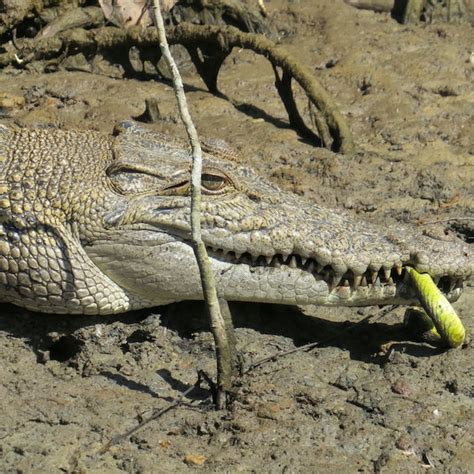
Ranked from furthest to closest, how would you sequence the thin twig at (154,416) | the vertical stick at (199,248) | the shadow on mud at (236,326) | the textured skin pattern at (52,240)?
the shadow on mud at (236,326), the textured skin pattern at (52,240), the thin twig at (154,416), the vertical stick at (199,248)

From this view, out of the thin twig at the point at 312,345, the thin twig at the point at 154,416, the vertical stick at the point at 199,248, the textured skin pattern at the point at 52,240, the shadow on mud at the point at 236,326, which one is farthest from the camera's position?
the shadow on mud at the point at 236,326

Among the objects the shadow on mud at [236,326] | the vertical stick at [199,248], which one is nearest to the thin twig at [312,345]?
the shadow on mud at [236,326]

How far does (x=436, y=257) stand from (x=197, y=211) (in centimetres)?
139

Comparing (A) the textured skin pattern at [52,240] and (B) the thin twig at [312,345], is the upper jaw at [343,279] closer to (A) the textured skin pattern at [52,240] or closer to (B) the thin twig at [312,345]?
(B) the thin twig at [312,345]

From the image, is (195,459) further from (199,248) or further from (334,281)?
(334,281)

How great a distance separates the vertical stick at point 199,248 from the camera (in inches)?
184

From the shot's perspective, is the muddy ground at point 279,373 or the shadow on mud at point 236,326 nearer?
the muddy ground at point 279,373

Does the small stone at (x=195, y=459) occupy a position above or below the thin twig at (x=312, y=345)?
below

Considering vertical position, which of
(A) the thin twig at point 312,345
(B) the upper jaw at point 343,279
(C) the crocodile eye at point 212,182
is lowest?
(A) the thin twig at point 312,345

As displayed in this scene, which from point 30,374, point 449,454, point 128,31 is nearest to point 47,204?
point 30,374

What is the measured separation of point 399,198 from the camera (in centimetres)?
738

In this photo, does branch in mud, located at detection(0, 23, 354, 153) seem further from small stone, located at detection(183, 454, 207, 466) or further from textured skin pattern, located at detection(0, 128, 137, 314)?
small stone, located at detection(183, 454, 207, 466)

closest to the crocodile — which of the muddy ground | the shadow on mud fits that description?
the shadow on mud

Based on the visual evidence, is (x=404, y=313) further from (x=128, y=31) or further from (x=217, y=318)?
(x=128, y=31)
